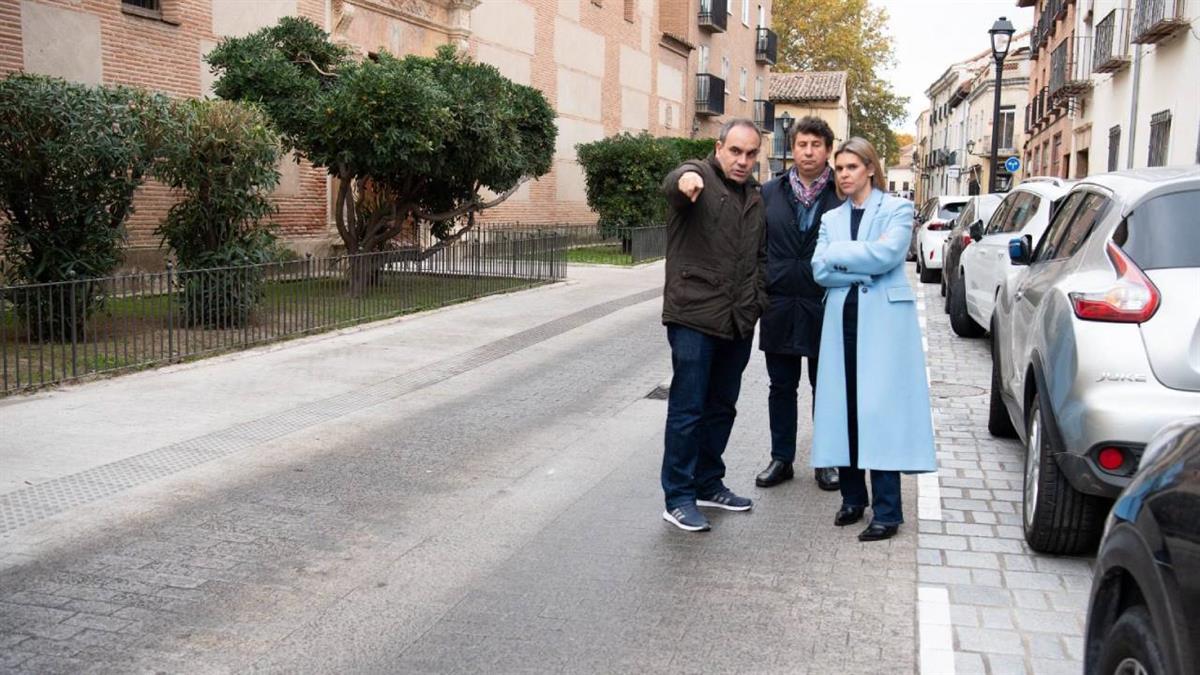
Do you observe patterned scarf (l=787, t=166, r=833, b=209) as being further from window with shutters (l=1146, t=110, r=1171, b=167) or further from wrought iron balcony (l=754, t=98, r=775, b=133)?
wrought iron balcony (l=754, t=98, r=775, b=133)

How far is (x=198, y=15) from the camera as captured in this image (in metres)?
16.7

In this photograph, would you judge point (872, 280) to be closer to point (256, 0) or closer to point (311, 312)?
point (311, 312)

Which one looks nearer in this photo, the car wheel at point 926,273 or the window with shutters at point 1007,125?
the car wheel at point 926,273

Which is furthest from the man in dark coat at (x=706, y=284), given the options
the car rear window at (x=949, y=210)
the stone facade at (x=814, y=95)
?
the stone facade at (x=814, y=95)

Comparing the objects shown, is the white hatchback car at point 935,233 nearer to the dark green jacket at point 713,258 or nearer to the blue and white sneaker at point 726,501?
the blue and white sneaker at point 726,501

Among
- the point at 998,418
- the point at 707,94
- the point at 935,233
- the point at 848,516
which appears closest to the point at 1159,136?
the point at 935,233

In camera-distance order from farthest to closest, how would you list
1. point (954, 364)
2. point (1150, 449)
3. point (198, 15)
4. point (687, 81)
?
1. point (687, 81)
2. point (198, 15)
3. point (954, 364)
4. point (1150, 449)

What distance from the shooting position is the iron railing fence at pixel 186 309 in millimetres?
9578

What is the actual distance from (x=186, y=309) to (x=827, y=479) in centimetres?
715

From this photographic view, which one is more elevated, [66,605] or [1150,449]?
[1150,449]

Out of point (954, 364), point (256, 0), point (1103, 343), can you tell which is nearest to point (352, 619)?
point (1103, 343)

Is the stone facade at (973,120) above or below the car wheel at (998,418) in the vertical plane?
above

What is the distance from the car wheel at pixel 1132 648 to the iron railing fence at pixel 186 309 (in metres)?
8.12

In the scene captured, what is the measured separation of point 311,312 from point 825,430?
8.36 m
